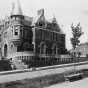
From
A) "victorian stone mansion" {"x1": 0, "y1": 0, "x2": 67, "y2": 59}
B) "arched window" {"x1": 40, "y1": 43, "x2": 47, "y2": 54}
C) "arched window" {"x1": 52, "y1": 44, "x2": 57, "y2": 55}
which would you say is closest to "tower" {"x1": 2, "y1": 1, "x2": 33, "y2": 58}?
"victorian stone mansion" {"x1": 0, "y1": 0, "x2": 67, "y2": 59}

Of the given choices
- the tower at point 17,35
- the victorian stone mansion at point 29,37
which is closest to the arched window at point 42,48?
the victorian stone mansion at point 29,37

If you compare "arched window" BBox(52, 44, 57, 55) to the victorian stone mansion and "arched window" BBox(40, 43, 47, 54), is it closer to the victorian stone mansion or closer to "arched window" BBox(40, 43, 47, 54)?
the victorian stone mansion

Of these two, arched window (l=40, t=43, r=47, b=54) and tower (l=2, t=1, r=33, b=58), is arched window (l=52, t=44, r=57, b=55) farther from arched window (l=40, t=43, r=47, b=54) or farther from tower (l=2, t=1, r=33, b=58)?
tower (l=2, t=1, r=33, b=58)

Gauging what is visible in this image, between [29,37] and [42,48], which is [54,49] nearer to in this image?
[42,48]

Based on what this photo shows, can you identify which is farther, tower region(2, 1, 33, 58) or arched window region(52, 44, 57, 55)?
arched window region(52, 44, 57, 55)

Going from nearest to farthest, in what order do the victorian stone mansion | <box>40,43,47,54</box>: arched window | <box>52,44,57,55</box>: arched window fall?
the victorian stone mansion
<box>40,43,47,54</box>: arched window
<box>52,44,57,55</box>: arched window

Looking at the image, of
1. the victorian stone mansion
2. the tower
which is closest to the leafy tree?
the victorian stone mansion

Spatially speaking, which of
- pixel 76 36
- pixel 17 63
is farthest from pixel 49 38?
pixel 17 63

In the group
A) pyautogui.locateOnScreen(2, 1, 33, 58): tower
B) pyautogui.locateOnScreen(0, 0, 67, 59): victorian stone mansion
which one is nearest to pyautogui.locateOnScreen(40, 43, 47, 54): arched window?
pyautogui.locateOnScreen(0, 0, 67, 59): victorian stone mansion

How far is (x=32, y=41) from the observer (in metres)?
42.6

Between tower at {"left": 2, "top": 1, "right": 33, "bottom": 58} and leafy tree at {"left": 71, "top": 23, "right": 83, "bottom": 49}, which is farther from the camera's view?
leafy tree at {"left": 71, "top": 23, "right": 83, "bottom": 49}

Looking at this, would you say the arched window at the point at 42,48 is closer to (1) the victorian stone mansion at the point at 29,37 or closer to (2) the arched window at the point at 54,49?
(1) the victorian stone mansion at the point at 29,37

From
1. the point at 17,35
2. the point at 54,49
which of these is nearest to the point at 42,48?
the point at 54,49

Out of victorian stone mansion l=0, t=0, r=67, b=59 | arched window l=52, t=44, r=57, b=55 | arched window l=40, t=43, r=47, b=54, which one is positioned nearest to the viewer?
victorian stone mansion l=0, t=0, r=67, b=59
